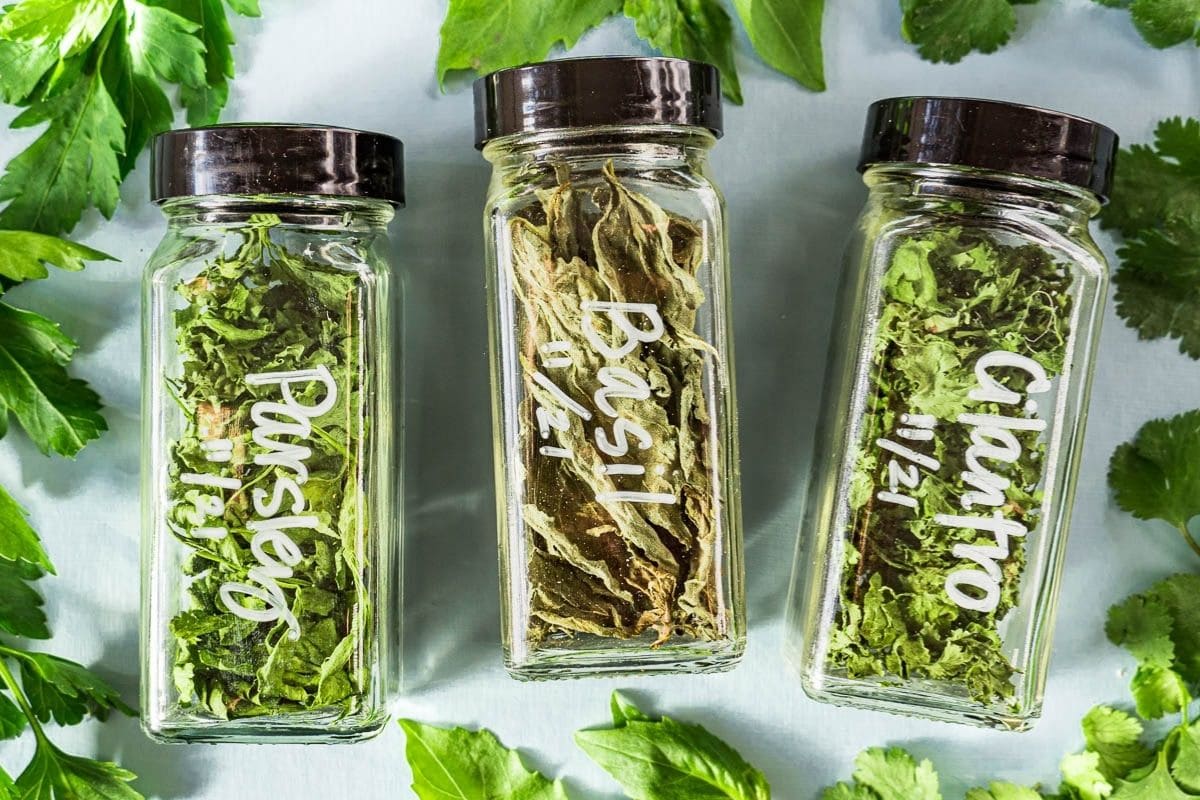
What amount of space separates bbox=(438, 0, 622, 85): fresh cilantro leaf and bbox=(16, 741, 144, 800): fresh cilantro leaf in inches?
27.2

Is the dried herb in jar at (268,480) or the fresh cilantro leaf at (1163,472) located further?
the fresh cilantro leaf at (1163,472)

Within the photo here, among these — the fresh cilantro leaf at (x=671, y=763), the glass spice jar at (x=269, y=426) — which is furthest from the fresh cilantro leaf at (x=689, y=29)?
the fresh cilantro leaf at (x=671, y=763)

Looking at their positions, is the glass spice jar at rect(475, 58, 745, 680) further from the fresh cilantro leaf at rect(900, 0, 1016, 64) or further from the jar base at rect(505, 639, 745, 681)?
the fresh cilantro leaf at rect(900, 0, 1016, 64)

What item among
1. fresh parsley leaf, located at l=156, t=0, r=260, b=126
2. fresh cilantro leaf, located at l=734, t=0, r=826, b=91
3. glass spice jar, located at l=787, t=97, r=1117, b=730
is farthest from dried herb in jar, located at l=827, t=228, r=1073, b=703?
fresh parsley leaf, located at l=156, t=0, r=260, b=126

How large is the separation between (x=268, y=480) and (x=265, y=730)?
201 mm

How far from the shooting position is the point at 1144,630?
872 millimetres

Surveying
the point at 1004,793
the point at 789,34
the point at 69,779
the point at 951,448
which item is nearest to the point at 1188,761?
the point at 1004,793

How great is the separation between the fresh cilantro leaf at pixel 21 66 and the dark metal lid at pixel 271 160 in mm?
180

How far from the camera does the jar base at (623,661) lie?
2.43ft

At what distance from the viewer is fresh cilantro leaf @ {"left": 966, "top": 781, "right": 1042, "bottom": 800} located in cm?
88

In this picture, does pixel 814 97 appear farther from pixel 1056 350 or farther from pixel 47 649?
pixel 47 649

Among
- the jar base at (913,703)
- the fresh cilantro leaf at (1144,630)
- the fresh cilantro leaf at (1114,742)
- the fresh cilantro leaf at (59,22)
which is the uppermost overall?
the fresh cilantro leaf at (59,22)

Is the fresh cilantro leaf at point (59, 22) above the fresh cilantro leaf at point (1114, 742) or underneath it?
above

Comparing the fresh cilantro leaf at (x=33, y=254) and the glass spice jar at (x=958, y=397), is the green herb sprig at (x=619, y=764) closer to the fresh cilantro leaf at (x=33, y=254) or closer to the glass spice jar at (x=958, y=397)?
the glass spice jar at (x=958, y=397)
